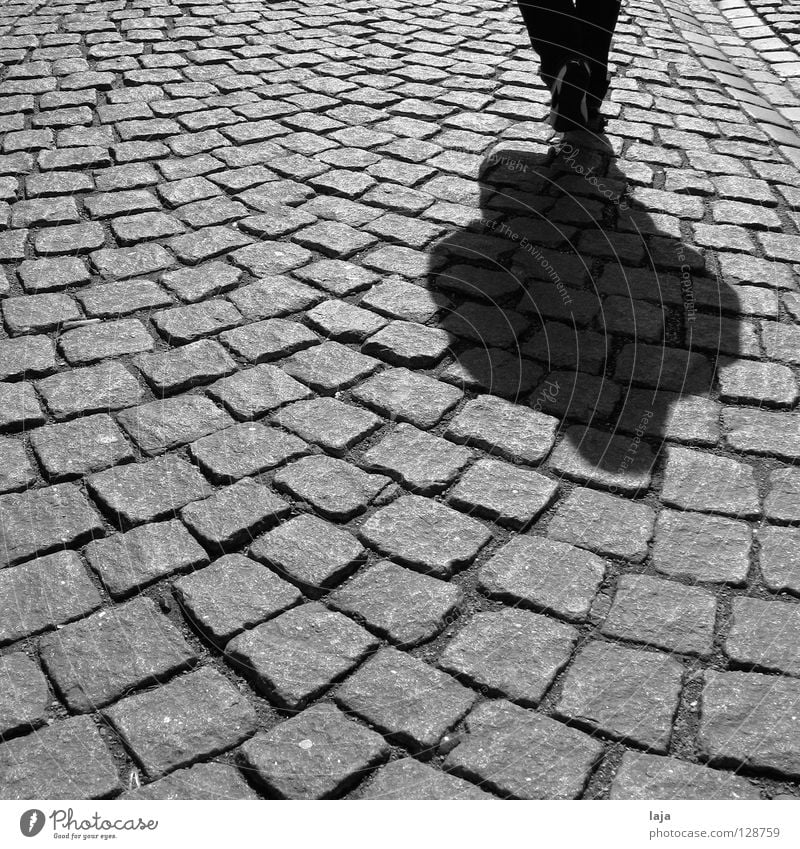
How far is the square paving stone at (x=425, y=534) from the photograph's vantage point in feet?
8.93

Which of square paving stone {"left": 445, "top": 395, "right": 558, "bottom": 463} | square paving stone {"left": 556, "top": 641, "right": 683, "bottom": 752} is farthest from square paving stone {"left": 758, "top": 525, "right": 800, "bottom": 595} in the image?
square paving stone {"left": 445, "top": 395, "right": 558, "bottom": 463}

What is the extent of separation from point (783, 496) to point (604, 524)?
1.98ft

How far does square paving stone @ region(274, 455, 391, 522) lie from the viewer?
9.48ft

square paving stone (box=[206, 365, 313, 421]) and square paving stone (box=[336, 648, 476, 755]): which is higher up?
square paving stone (box=[206, 365, 313, 421])

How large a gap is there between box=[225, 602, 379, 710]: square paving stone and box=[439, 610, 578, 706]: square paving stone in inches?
9.2

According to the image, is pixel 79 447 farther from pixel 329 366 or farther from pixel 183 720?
pixel 183 720

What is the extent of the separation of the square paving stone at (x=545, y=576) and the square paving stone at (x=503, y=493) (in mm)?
113

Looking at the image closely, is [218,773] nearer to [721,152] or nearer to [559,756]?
[559,756]

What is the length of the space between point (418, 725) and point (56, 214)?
10.6 feet

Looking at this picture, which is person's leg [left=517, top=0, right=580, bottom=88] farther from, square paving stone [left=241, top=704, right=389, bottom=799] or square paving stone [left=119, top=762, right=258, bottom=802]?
square paving stone [left=119, top=762, right=258, bottom=802]

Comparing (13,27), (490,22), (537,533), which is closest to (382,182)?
(537,533)

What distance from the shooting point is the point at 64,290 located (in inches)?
155

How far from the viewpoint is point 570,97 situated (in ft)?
16.3

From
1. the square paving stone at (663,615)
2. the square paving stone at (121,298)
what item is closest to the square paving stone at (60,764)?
the square paving stone at (663,615)
